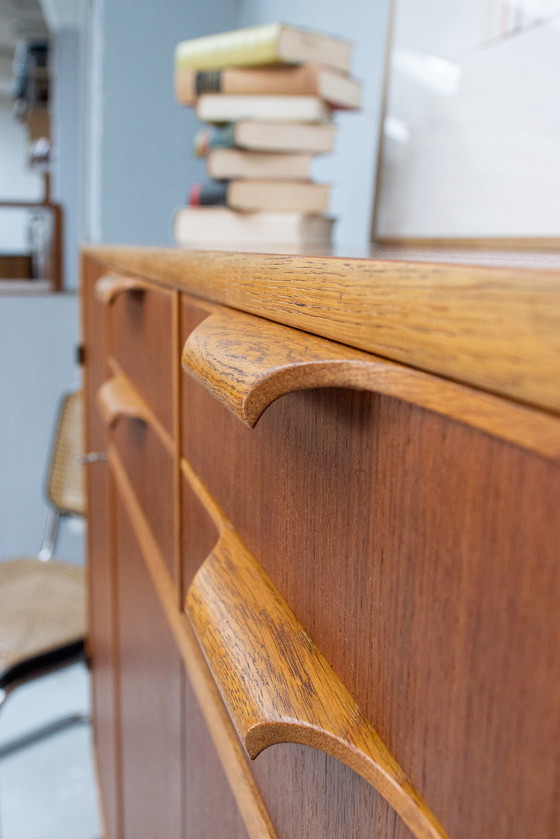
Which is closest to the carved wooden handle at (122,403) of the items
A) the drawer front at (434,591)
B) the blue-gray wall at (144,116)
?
the drawer front at (434,591)

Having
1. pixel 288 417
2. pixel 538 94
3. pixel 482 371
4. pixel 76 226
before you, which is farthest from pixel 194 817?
pixel 76 226

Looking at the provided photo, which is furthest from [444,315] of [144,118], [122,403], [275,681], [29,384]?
[29,384]

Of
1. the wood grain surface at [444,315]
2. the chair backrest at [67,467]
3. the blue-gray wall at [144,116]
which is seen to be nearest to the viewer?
the wood grain surface at [444,315]

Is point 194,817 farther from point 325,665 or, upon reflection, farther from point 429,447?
point 429,447

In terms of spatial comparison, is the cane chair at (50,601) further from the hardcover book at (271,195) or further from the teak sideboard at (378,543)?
the teak sideboard at (378,543)

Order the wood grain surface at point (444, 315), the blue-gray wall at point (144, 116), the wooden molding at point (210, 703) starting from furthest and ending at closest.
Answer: the blue-gray wall at point (144, 116) → the wooden molding at point (210, 703) → the wood grain surface at point (444, 315)

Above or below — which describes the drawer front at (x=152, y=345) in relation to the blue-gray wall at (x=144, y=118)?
below

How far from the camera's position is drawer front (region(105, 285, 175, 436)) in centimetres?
61

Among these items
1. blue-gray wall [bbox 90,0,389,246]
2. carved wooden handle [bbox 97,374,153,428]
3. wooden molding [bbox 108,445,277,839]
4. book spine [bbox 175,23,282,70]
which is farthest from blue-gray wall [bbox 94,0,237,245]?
wooden molding [bbox 108,445,277,839]

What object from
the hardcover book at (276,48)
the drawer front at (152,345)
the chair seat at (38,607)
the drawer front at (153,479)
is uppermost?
the hardcover book at (276,48)

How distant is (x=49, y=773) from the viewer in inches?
74.6

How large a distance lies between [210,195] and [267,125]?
0.12 metres

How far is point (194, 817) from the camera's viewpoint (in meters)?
0.58

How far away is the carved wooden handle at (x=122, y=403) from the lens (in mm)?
743
